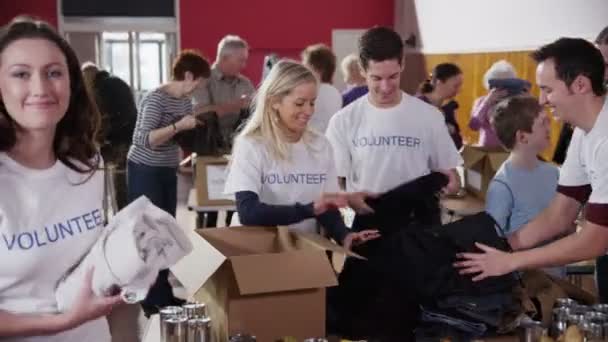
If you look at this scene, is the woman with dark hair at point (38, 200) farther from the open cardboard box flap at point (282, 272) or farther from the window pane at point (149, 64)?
the window pane at point (149, 64)

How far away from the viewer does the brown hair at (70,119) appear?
135 centimetres

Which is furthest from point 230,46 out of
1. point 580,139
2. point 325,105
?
point 580,139

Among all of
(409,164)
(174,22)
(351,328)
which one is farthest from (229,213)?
(174,22)

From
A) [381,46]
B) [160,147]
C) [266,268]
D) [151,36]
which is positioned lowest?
[266,268]

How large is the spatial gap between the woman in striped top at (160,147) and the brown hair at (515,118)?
169cm

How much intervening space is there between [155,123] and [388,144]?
1482 millimetres

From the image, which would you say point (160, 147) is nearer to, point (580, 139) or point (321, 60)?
point (321, 60)

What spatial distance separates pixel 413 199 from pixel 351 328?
0.79 metres

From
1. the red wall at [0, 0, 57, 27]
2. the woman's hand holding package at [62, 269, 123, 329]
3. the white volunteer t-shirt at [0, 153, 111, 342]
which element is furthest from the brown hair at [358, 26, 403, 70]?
the red wall at [0, 0, 57, 27]

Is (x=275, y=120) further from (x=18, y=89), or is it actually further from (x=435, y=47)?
(x=435, y=47)

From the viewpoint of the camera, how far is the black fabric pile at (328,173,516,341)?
5.78 ft

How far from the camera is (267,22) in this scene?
32.4ft

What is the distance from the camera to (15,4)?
9.18 metres

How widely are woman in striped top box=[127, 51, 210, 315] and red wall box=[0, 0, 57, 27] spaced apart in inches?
246
